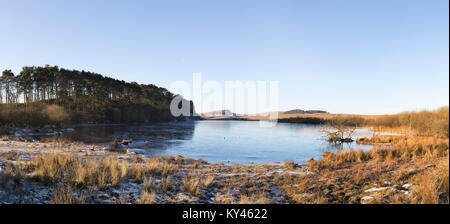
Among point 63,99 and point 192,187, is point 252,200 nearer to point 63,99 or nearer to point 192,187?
point 192,187

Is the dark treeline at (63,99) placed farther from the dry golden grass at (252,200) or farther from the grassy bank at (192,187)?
the dry golden grass at (252,200)

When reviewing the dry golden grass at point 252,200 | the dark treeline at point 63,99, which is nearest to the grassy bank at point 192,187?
the dry golden grass at point 252,200

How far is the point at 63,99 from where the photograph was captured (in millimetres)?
49562

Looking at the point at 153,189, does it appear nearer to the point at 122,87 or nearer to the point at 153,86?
the point at 122,87

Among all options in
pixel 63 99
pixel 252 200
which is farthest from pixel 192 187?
pixel 63 99

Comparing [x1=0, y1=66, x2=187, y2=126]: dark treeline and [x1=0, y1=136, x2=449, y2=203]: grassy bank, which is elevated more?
[x1=0, y1=66, x2=187, y2=126]: dark treeline

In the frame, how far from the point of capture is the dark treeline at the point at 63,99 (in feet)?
107

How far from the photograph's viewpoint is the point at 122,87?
6906 cm

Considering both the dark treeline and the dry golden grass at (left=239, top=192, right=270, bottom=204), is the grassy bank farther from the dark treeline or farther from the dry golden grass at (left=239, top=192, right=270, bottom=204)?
the dark treeline

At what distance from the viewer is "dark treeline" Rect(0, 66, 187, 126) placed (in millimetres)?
32688

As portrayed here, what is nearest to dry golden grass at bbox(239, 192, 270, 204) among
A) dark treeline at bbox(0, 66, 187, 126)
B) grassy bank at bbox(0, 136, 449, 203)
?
grassy bank at bbox(0, 136, 449, 203)

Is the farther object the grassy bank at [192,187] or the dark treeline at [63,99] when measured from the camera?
the dark treeline at [63,99]
